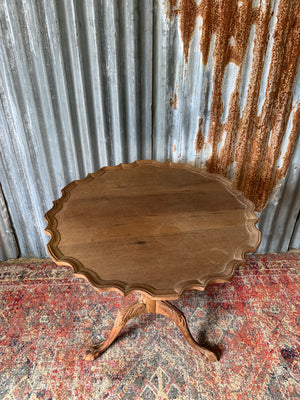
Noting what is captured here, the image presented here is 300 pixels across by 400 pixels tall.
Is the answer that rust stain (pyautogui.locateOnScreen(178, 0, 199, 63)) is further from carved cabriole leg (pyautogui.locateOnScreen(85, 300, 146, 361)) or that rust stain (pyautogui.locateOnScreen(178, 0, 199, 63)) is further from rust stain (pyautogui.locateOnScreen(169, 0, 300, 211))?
carved cabriole leg (pyautogui.locateOnScreen(85, 300, 146, 361))

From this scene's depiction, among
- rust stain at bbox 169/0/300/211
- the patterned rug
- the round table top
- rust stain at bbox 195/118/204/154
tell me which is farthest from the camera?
rust stain at bbox 195/118/204/154

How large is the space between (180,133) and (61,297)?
1.65 meters

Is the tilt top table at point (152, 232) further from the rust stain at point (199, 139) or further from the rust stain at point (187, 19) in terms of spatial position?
the rust stain at point (187, 19)

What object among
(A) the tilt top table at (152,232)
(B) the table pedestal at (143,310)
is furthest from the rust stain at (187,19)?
(B) the table pedestal at (143,310)

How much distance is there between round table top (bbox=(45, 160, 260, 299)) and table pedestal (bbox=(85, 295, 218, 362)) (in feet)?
2.10

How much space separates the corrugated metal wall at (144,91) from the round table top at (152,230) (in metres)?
0.39

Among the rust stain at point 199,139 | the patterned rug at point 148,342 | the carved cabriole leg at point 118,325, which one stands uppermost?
the rust stain at point 199,139

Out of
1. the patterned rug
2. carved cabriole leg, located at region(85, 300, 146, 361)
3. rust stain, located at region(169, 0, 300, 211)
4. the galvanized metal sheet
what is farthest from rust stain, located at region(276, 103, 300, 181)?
the galvanized metal sheet

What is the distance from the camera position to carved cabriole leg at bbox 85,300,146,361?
1.87m

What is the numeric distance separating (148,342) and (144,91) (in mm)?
1789

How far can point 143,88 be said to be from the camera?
2027mm

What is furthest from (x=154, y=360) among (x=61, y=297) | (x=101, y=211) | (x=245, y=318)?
(x=101, y=211)

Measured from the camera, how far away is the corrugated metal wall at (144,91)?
1812 mm

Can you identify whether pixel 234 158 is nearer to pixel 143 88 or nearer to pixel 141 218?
pixel 143 88
